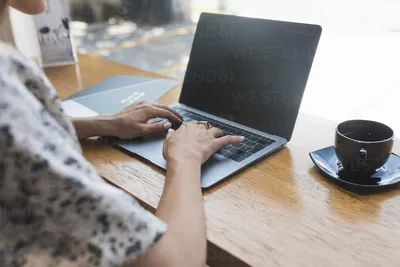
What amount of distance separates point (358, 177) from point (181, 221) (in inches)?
12.7

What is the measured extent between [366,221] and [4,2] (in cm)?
61

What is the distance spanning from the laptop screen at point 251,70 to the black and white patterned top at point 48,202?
1.58 feet

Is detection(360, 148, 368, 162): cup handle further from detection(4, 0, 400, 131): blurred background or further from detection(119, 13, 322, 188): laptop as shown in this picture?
detection(4, 0, 400, 131): blurred background

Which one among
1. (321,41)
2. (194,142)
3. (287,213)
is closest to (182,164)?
(194,142)

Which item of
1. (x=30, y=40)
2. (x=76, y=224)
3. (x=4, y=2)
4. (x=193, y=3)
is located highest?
(x=4, y=2)

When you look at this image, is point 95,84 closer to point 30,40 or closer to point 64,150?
point 30,40

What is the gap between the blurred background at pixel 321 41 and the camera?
6.10 ft

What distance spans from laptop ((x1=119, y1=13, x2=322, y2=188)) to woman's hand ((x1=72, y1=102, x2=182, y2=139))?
2 centimetres

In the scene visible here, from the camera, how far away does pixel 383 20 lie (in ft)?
9.17

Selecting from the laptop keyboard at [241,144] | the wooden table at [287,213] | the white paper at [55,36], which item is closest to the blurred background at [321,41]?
the white paper at [55,36]

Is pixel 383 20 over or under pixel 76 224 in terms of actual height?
under

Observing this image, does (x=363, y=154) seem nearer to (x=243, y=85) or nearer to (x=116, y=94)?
(x=243, y=85)

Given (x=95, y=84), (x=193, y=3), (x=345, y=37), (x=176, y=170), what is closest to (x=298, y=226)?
(x=176, y=170)

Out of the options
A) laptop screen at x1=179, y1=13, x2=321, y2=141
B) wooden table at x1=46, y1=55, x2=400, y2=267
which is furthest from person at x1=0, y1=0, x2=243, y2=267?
laptop screen at x1=179, y1=13, x2=321, y2=141
